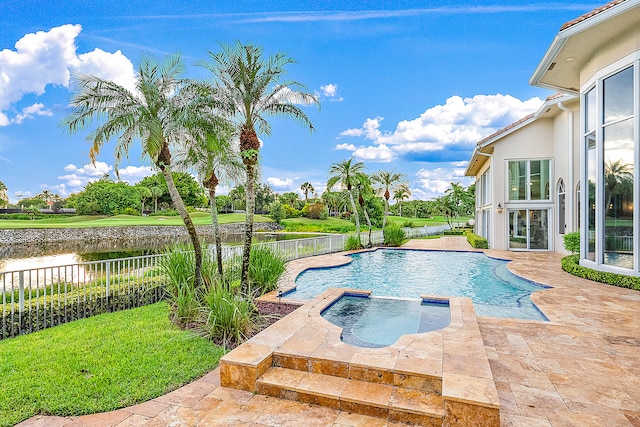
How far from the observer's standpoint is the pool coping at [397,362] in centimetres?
279

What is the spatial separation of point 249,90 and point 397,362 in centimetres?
545

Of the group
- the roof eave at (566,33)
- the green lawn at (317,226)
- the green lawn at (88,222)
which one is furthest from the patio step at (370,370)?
the green lawn at (317,226)

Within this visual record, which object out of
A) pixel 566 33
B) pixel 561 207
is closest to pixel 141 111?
pixel 566 33

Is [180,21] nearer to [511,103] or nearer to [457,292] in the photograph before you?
[457,292]

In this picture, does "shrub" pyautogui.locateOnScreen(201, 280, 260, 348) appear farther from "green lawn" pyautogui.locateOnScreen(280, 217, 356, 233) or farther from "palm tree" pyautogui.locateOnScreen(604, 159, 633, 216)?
"green lawn" pyautogui.locateOnScreen(280, 217, 356, 233)

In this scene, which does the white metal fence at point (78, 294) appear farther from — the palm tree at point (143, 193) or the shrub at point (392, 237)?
→ the palm tree at point (143, 193)

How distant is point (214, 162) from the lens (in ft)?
26.5

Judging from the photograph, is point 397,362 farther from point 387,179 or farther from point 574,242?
point 387,179

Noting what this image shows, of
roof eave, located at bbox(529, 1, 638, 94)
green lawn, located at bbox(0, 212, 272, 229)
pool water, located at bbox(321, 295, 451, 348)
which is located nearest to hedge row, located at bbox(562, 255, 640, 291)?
pool water, located at bbox(321, 295, 451, 348)

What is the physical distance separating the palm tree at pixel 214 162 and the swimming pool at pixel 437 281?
8.17 ft

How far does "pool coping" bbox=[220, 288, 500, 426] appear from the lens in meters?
2.79

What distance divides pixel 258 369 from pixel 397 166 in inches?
792

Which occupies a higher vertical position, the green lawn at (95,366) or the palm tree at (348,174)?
the palm tree at (348,174)

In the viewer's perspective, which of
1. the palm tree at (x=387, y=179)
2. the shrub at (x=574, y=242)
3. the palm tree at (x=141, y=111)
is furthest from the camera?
the palm tree at (x=387, y=179)
